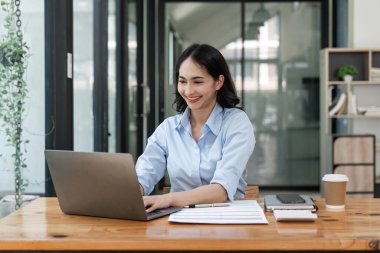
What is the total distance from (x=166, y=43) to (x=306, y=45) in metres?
1.64

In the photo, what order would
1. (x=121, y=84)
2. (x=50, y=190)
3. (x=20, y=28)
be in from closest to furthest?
(x=20, y=28), (x=50, y=190), (x=121, y=84)

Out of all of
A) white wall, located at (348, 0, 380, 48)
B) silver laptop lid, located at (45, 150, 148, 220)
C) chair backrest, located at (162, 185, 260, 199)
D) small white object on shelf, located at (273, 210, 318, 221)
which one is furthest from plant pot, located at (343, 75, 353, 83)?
silver laptop lid, located at (45, 150, 148, 220)

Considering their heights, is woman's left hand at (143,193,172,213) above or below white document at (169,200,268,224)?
above

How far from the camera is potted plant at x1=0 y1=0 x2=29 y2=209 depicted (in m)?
2.36

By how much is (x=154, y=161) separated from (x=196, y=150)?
17 centimetres

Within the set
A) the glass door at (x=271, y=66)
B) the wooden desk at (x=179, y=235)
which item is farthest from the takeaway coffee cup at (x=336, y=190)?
the glass door at (x=271, y=66)

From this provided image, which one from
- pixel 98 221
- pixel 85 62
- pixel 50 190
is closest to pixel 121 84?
pixel 85 62

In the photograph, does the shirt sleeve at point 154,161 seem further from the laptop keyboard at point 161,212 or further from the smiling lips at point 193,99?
the laptop keyboard at point 161,212

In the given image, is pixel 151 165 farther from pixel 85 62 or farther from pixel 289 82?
pixel 289 82

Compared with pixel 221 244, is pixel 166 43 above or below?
above

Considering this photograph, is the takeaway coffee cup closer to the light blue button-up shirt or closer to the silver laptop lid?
the light blue button-up shirt

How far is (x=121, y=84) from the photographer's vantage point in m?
4.71

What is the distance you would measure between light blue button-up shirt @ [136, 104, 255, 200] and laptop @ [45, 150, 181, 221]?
0.44 metres

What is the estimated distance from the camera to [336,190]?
5.68ft
